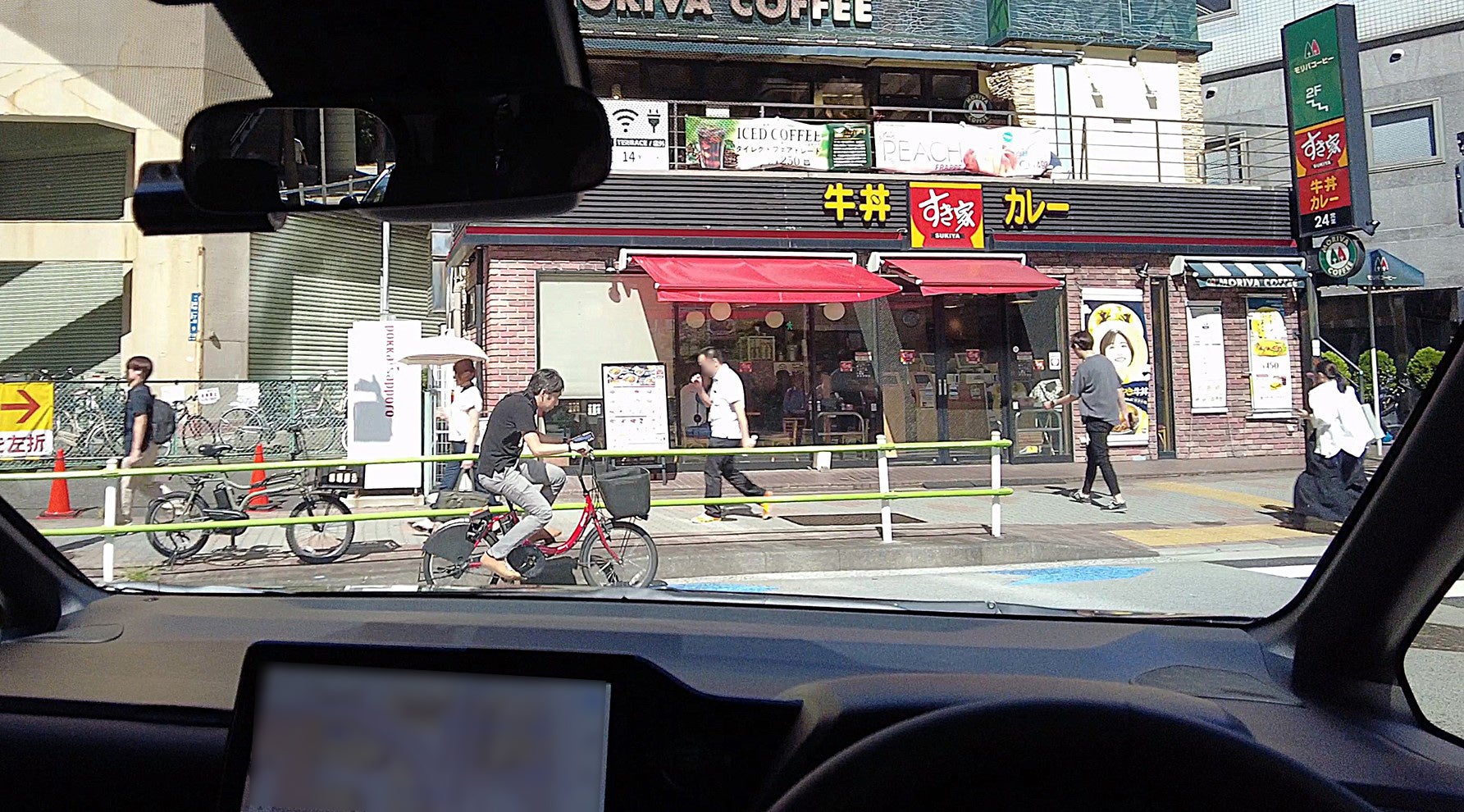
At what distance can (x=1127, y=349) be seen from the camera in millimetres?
6395

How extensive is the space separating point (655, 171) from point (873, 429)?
24.1ft

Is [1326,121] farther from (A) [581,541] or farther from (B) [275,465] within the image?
(B) [275,465]

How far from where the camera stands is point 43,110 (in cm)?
222

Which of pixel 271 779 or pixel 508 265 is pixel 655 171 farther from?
pixel 271 779

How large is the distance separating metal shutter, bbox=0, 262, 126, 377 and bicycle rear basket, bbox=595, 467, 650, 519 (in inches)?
92.2

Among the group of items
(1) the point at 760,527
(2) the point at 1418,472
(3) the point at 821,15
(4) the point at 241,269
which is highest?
(3) the point at 821,15

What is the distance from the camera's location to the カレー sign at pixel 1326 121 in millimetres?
1938

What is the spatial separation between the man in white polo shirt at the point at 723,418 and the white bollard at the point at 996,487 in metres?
1.30

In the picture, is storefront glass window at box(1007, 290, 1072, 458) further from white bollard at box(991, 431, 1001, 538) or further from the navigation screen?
the navigation screen

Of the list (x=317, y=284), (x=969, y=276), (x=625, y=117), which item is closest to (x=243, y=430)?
(x=317, y=284)

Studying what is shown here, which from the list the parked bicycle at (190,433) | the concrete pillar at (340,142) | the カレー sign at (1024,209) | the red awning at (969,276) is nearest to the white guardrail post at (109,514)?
the parked bicycle at (190,433)

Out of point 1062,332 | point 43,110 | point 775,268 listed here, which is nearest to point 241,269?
point 43,110

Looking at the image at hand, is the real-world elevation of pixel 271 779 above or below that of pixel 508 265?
below

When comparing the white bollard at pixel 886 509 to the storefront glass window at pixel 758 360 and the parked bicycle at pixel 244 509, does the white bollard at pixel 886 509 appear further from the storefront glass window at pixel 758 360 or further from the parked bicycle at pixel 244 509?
the parked bicycle at pixel 244 509
